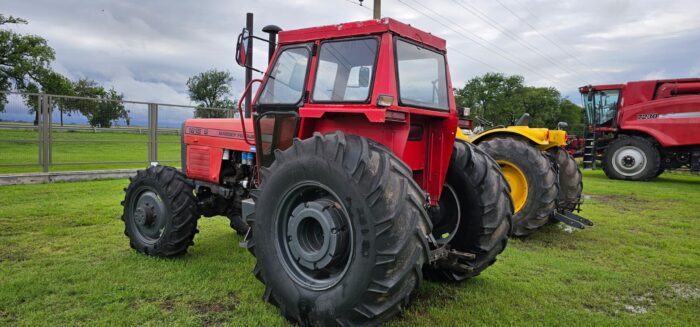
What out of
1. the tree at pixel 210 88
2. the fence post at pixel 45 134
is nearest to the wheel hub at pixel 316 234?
the fence post at pixel 45 134

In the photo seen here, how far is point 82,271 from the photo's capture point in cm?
404

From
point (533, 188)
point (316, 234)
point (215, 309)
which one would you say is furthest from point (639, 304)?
point (215, 309)

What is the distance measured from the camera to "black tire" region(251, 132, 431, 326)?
2639mm

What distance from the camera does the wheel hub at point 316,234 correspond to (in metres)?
2.91

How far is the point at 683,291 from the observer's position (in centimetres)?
398

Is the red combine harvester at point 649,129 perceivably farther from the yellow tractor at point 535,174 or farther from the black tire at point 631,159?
the yellow tractor at point 535,174

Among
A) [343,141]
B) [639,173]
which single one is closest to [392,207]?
[343,141]

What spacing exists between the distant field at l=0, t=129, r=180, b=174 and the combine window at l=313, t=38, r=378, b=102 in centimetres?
859

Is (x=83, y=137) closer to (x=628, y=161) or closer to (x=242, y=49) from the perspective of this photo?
(x=242, y=49)

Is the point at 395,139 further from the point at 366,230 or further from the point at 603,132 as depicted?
the point at 603,132

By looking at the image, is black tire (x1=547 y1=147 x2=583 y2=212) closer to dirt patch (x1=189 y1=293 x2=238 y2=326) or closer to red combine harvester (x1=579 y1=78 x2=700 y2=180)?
dirt patch (x1=189 y1=293 x2=238 y2=326)

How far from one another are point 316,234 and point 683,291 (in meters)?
3.35

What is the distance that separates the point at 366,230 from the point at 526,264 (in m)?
2.70

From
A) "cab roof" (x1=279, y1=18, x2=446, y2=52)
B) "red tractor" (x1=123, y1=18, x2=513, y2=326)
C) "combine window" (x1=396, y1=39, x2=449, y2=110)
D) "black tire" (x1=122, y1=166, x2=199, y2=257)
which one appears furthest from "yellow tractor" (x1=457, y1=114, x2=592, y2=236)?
"black tire" (x1=122, y1=166, x2=199, y2=257)
